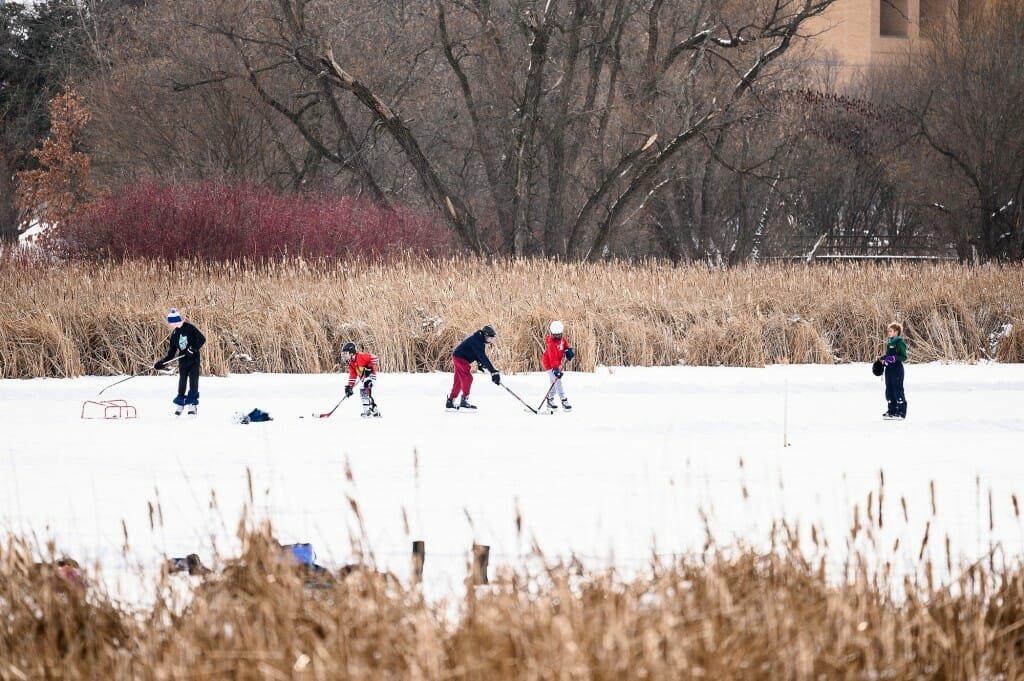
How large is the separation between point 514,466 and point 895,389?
417 centimetres

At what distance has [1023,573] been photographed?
4637 mm

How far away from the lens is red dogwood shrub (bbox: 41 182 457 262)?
23.5 meters

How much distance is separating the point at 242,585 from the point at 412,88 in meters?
28.9

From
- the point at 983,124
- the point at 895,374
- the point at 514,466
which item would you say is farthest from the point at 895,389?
the point at 983,124

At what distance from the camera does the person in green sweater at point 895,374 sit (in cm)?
1062

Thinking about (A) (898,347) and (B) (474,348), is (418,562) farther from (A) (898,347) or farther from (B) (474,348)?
(A) (898,347)

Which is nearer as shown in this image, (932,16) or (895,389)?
(895,389)

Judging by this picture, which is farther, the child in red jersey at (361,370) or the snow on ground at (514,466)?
the child in red jersey at (361,370)

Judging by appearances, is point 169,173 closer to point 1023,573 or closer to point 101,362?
point 101,362

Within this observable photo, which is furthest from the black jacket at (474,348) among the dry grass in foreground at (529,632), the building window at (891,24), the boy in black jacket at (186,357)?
the building window at (891,24)

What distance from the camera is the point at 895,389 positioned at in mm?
10758

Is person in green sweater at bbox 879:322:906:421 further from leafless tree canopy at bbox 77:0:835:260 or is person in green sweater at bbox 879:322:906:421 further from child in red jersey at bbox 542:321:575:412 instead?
leafless tree canopy at bbox 77:0:835:260

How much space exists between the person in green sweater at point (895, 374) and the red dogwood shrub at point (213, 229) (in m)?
12.8

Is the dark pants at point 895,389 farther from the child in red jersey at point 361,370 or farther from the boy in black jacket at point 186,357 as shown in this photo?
the boy in black jacket at point 186,357
